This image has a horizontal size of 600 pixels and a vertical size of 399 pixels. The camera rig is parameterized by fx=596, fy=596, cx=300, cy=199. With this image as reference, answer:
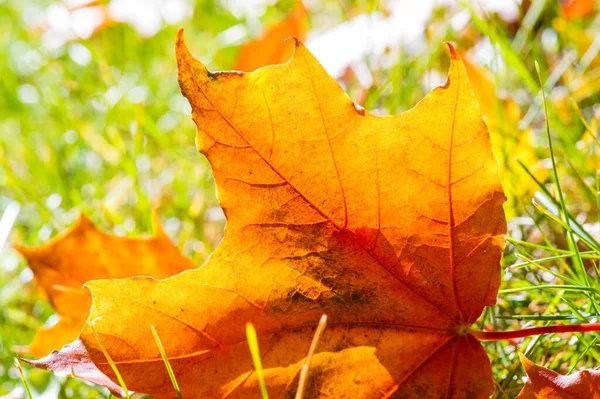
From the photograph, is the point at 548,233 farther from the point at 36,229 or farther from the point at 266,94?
the point at 36,229

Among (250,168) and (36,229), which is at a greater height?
(250,168)

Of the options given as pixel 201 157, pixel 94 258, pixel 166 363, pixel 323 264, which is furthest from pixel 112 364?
pixel 201 157

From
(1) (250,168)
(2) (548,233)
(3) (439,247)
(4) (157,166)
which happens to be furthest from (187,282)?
(4) (157,166)

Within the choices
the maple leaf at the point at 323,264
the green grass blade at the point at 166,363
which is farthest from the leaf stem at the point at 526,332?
the green grass blade at the point at 166,363

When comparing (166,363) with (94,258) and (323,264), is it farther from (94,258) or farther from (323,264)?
(94,258)

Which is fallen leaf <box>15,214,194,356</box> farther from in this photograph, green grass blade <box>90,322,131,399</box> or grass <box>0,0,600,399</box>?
green grass blade <box>90,322,131,399</box>

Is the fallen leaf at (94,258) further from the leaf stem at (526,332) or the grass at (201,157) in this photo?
the leaf stem at (526,332)
